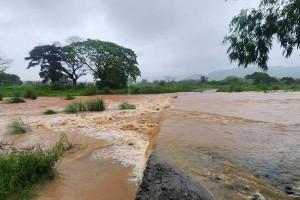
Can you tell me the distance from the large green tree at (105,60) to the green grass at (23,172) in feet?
110

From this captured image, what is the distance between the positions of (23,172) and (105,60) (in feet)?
114

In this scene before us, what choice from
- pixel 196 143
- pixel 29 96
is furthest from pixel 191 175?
pixel 29 96

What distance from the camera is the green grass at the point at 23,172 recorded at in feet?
13.1

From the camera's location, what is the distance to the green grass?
3987mm

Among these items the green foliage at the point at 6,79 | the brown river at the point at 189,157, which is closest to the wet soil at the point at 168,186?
the brown river at the point at 189,157

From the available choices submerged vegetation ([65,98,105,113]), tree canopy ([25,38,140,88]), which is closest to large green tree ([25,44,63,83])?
tree canopy ([25,38,140,88])

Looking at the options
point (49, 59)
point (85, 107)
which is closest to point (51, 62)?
point (49, 59)

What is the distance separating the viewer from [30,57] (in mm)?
43844

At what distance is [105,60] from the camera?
38.2 metres

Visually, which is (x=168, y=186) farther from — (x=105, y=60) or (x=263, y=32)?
(x=105, y=60)

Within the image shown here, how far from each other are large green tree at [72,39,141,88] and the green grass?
110ft

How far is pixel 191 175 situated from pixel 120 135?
467 centimetres

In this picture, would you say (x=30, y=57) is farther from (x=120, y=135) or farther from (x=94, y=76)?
(x=120, y=135)

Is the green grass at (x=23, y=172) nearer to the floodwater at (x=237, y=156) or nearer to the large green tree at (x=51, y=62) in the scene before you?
the floodwater at (x=237, y=156)
